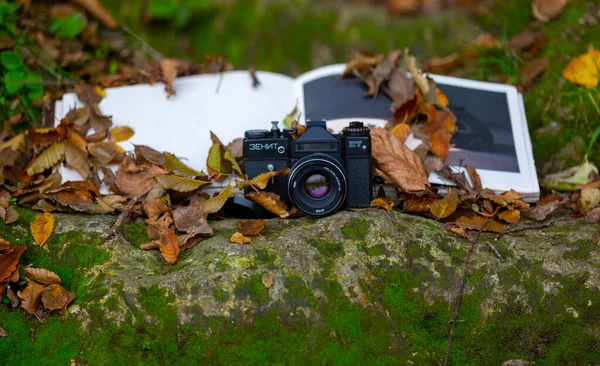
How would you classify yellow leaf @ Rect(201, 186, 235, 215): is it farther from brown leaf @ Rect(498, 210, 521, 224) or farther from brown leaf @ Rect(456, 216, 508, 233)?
brown leaf @ Rect(498, 210, 521, 224)

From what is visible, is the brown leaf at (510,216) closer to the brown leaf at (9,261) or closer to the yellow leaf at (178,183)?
the yellow leaf at (178,183)

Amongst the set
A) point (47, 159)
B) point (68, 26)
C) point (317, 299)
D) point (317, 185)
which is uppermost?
point (68, 26)

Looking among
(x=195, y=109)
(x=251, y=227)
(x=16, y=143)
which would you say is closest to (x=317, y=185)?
(x=251, y=227)

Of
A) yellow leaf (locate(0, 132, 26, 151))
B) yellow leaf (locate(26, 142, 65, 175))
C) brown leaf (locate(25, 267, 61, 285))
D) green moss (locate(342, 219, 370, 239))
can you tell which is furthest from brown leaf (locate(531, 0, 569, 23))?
brown leaf (locate(25, 267, 61, 285))

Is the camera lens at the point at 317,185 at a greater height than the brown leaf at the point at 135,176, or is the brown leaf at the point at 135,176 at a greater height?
the brown leaf at the point at 135,176

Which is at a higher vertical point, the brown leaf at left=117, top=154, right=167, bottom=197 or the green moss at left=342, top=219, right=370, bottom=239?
the brown leaf at left=117, top=154, right=167, bottom=197

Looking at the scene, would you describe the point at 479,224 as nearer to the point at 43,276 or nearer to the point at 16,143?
the point at 43,276

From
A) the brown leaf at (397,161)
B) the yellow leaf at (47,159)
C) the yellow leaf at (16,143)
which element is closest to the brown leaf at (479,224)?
the brown leaf at (397,161)
